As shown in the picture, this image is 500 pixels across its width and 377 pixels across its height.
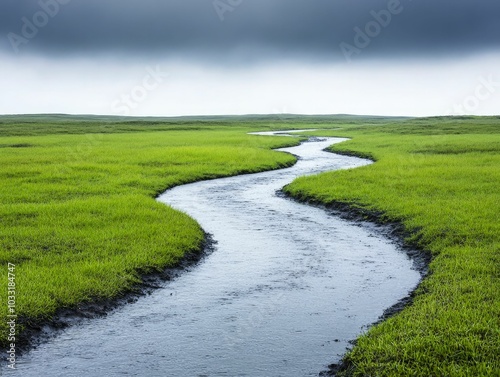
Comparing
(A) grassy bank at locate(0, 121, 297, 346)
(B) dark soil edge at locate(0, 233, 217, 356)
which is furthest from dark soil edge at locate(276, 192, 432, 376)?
(A) grassy bank at locate(0, 121, 297, 346)

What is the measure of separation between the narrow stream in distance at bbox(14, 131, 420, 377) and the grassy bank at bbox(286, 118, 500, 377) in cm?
90

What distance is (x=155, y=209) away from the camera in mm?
22234

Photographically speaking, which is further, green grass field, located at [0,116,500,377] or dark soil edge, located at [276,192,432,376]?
dark soil edge, located at [276,192,432,376]

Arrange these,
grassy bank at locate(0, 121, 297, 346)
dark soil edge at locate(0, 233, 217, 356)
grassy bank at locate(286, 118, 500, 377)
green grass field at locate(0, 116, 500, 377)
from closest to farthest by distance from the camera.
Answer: grassy bank at locate(286, 118, 500, 377)
green grass field at locate(0, 116, 500, 377)
dark soil edge at locate(0, 233, 217, 356)
grassy bank at locate(0, 121, 297, 346)

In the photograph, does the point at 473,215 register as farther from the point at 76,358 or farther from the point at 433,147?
the point at 433,147

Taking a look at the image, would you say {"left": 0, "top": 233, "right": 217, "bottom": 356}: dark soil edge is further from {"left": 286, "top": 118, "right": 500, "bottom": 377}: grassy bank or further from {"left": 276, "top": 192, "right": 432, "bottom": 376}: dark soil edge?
{"left": 286, "top": 118, "right": 500, "bottom": 377}: grassy bank

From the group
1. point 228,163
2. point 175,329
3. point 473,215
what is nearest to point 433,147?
point 228,163

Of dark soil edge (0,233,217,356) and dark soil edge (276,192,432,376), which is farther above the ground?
dark soil edge (276,192,432,376)

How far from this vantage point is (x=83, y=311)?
38.1ft

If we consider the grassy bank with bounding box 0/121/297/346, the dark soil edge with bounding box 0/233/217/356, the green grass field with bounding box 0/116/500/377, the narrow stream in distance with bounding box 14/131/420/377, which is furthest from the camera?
the grassy bank with bounding box 0/121/297/346

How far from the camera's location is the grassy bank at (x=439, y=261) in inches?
338

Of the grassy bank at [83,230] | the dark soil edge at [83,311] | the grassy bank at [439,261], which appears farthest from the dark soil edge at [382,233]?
the grassy bank at [83,230]

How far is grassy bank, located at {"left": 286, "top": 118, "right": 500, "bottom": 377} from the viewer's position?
28.2ft

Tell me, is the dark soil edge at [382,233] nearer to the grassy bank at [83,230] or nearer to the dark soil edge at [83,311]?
the dark soil edge at [83,311]
